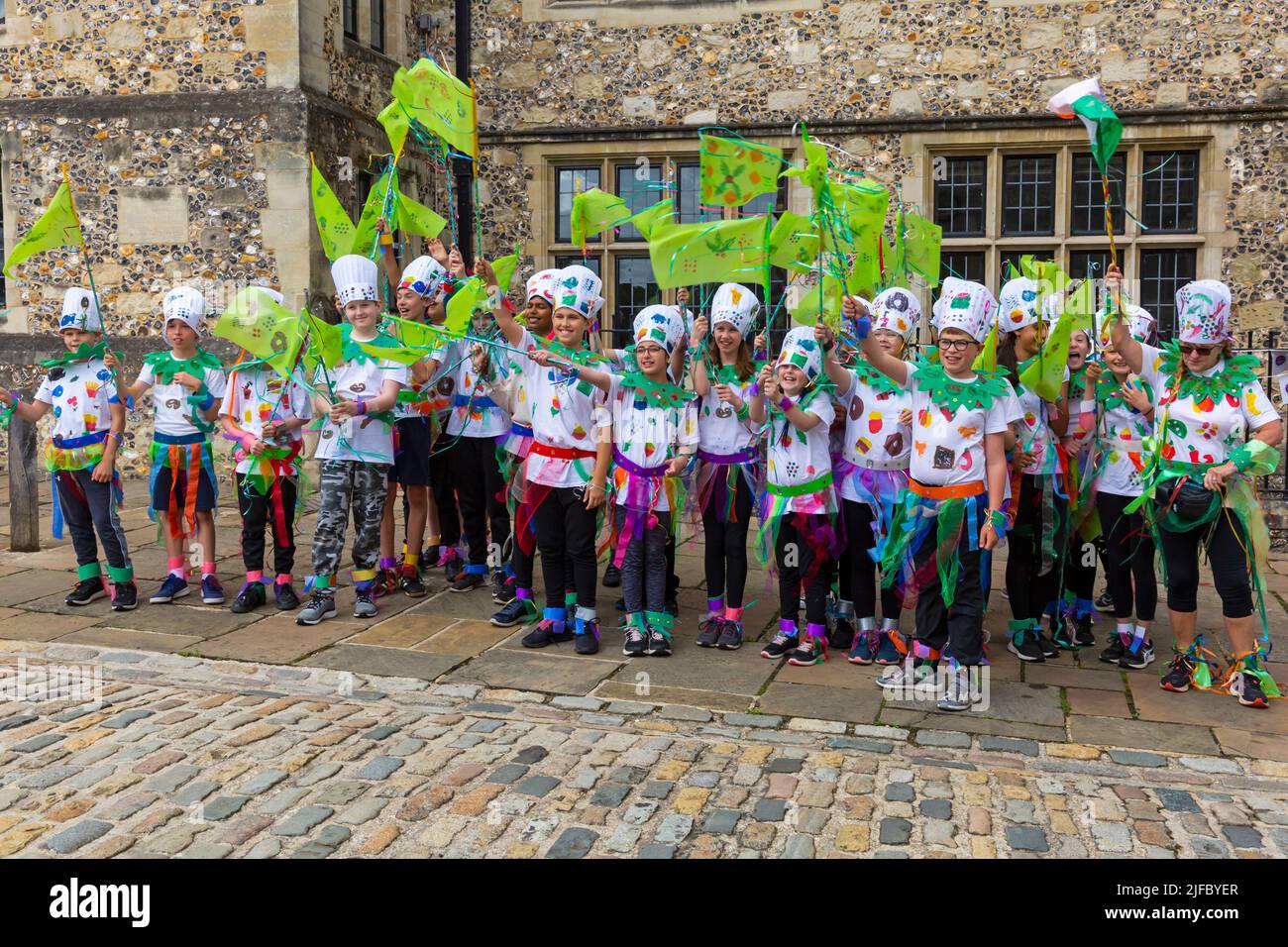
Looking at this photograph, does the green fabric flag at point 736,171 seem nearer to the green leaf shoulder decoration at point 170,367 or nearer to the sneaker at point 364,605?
the sneaker at point 364,605

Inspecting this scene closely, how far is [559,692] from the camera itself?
521 centimetres

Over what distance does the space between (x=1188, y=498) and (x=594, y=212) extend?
3.52 meters

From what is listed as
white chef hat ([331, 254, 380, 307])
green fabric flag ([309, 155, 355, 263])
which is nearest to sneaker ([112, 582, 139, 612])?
white chef hat ([331, 254, 380, 307])

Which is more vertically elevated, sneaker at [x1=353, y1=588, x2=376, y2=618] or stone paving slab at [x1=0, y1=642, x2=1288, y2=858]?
sneaker at [x1=353, y1=588, x2=376, y2=618]

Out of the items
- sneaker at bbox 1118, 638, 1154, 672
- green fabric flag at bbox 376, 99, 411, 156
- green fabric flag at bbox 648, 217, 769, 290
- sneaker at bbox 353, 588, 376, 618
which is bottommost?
sneaker at bbox 1118, 638, 1154, 672

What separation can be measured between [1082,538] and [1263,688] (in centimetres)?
121

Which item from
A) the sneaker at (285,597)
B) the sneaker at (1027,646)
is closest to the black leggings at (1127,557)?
the sneaker at (1027,646)

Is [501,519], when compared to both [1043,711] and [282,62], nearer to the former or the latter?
[1043,711]

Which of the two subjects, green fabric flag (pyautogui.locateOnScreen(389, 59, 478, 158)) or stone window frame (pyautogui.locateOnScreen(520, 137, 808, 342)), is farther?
stone window frame (pyautogui.locateOnScreen(520, 137, 808, 342))

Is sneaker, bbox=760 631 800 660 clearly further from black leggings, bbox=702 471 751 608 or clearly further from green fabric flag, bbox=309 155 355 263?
green fabric flag, bbox=309 155 355 263

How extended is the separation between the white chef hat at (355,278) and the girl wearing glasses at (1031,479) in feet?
10.7

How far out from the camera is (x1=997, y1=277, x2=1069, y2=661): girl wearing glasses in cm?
564

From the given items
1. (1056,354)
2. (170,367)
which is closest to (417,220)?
(170,367)

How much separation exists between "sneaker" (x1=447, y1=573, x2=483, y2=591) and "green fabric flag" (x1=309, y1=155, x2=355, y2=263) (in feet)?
6.55
